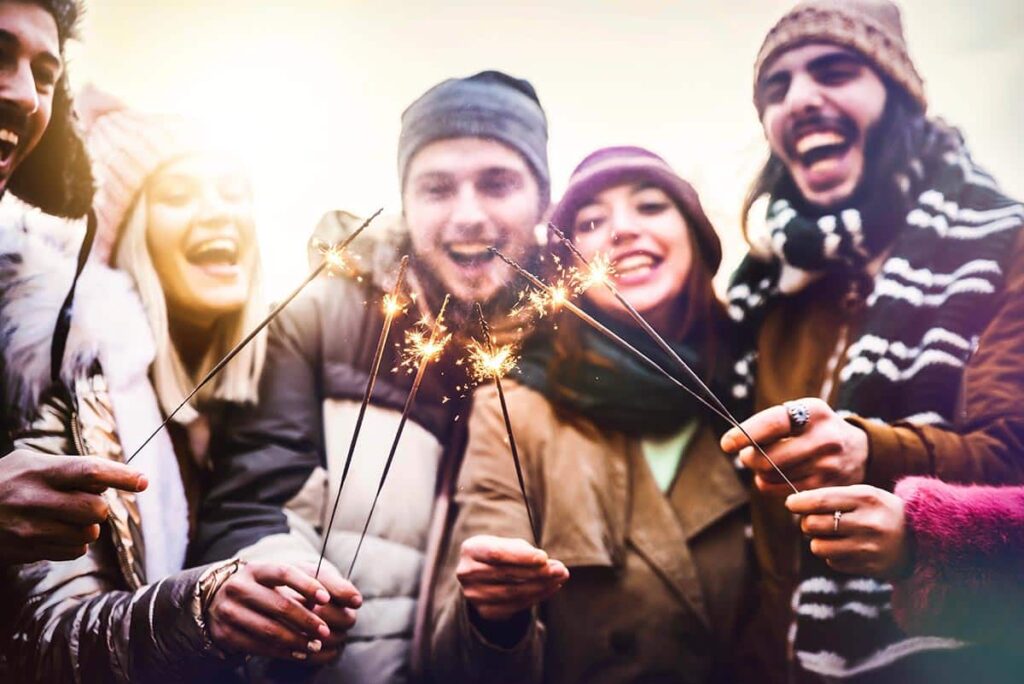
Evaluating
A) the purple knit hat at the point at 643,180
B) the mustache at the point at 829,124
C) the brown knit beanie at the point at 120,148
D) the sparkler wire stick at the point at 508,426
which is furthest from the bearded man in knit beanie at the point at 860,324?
the brown knit beanie at the point at 120,148

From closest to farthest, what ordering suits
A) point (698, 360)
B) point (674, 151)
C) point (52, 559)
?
1. point (52, 559)
2. point (698, 360)
3. point (674, 151)

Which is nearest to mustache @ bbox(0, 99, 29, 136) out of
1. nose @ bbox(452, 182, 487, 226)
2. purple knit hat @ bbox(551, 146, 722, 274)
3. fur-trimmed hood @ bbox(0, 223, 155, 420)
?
fur-trimmed hood @ bbox(0, 223, 155, 420)

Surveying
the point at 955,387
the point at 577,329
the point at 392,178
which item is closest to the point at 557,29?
the point at 392,178

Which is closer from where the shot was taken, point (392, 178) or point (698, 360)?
point (698, 360)

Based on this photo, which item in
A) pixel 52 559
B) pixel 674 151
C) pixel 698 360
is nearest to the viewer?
pixel 52 559

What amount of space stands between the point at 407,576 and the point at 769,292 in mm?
1041

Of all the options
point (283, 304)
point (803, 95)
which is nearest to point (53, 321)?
point (283, 304)

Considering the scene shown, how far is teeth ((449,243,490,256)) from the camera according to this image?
1.96m

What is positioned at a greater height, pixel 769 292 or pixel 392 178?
pixel 392 178

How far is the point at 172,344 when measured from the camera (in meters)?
1.98

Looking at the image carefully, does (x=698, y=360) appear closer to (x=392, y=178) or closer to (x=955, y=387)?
(x=955, y=387)

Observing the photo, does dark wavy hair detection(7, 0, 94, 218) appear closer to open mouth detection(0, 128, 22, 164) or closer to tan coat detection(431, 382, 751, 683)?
open mouth detection(0, 128, 22, 164)

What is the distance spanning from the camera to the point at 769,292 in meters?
1.96

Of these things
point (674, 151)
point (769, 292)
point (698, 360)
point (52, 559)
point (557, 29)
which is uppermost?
point (557, 29)
